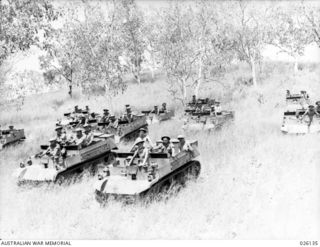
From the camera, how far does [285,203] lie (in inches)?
395

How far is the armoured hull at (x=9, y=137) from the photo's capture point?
18516mm

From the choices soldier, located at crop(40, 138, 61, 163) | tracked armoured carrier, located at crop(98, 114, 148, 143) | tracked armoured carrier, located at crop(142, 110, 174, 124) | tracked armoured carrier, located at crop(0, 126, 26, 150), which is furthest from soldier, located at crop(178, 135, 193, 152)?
tracked armoured carrier, located at crop(0, 126, 26, 150)

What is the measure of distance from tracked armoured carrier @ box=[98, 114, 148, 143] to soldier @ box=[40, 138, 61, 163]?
13.0ft

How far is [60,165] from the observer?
1210 cm

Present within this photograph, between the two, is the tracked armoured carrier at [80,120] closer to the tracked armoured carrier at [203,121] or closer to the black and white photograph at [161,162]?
the black and white photograph at [161,162]

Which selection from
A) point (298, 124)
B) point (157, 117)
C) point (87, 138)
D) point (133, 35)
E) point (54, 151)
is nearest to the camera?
point (54, 151)

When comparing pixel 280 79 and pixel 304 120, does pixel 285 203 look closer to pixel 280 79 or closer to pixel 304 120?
pixel 304 120

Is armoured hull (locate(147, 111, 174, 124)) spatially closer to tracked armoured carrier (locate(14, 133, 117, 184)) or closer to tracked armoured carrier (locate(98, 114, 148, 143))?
tracked armoured carrier (locate(98, 114, 148, 143))

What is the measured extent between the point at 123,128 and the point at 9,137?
5.71 meters

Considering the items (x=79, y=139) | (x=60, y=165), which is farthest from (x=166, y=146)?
(x=79, y=139)

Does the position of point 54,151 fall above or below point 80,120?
above

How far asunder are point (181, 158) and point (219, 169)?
6.31 ft

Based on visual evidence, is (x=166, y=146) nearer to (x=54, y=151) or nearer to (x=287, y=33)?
(x=54, y=151)

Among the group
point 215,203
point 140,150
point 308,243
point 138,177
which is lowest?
point 215,203
